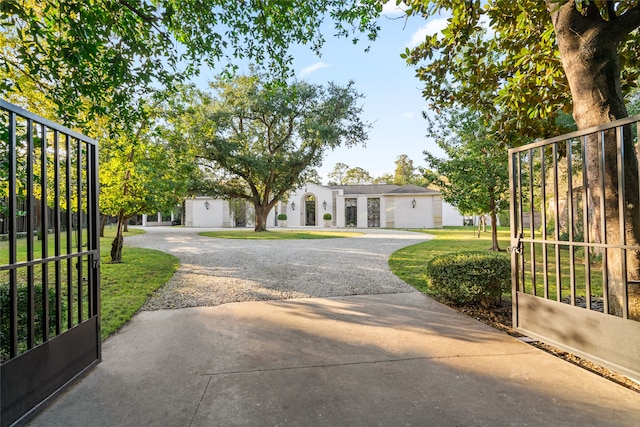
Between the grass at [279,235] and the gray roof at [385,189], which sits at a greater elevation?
the gray roof at [385,189]

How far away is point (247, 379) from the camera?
2.72 m

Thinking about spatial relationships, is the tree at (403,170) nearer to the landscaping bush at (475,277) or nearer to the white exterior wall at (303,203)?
the white exterior wall at (303,203)

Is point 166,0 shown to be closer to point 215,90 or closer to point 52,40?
point 52,40

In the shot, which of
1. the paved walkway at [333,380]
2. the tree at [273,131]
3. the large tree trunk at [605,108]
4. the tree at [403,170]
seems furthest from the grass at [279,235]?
the tree at [403,170]

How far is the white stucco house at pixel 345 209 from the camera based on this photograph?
1216 inches

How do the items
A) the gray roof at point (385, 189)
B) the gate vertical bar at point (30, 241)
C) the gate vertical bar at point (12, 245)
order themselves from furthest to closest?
the gray roof at point (385, 189) → the gate vertical bar at point (30, 241) → the gate vertical bar at point (12, 245)

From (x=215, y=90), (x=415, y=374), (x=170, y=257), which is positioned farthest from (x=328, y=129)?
(x=415, y=374)

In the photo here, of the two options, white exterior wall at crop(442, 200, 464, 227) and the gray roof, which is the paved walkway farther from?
white exterior wall at crop(442, 200, 464, 227)

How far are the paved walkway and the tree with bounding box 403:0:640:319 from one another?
108 centimetres

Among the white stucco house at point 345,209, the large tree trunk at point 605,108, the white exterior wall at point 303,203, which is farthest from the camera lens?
the white exterior wall at point 303,203

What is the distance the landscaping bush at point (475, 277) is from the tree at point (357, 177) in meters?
51.9

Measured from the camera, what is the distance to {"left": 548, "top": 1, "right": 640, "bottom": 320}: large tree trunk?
300 cm

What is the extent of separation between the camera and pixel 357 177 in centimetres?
5678

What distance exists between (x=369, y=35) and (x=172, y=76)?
365 centimetres
